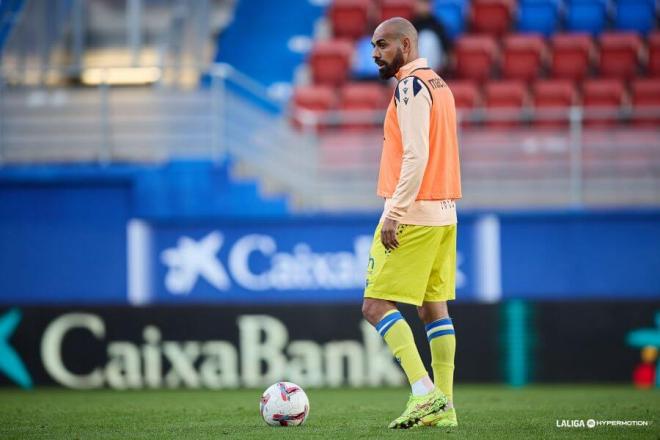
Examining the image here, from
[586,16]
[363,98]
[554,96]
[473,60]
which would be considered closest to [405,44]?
[363,98]

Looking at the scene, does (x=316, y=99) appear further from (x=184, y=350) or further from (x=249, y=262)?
(x=184, y=350)

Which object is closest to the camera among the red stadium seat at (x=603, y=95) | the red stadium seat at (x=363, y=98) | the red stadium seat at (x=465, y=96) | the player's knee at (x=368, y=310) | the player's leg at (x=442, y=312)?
the player's knee at (x=368, y=310)

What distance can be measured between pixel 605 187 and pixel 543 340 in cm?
283

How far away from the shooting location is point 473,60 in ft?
52.2

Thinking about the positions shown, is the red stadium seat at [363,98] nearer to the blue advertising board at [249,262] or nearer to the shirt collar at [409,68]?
Result: the blue advertising board at [249,262]

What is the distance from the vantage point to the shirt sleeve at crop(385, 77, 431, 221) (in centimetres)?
600

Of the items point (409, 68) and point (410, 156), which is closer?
point (410, 156)

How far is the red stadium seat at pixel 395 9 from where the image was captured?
55.5 ft

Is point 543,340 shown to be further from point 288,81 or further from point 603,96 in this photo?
point 288,81

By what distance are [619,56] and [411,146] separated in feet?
35.6

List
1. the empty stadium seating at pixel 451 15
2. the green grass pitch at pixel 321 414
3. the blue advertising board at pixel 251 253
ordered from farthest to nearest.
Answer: the empty stadium seating at pixel 451 15, the blue advertising board at pixel 251 253, the green grass pitch at pixel 321 414

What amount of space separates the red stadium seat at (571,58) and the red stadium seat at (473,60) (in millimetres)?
897

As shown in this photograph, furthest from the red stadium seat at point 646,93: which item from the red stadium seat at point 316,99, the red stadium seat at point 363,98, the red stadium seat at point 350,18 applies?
the red stadium seat at point 350,18

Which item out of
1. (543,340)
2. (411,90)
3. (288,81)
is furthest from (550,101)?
(411,90)
